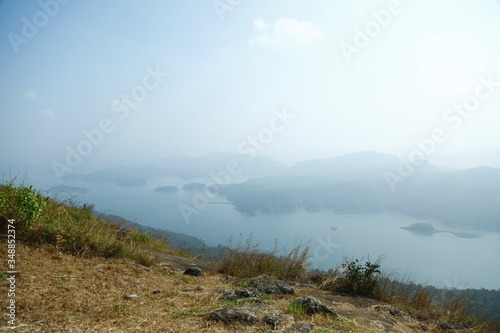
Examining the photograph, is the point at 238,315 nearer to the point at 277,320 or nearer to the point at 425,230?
the point at 277,320

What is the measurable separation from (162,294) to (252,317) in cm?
206

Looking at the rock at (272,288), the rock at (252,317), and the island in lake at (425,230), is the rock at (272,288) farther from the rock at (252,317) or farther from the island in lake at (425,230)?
the island in lake at (425,230)

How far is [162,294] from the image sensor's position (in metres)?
4.67

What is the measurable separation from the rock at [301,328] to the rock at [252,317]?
9cm

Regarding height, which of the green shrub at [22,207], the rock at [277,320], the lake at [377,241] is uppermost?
the green shrub at [22,207]

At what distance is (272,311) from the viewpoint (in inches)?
148

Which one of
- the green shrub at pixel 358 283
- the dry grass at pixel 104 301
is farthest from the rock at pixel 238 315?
the green shrub at pixel 358 283

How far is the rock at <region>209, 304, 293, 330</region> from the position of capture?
3.35m

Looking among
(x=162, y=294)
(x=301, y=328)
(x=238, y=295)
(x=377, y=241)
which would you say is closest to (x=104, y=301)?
(x=162, y=294)

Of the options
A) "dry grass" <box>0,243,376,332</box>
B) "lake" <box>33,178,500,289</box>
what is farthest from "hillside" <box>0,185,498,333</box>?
"lake" <box>33,178,500,289</box>

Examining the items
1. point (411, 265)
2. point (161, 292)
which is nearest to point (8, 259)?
point (161, 292)

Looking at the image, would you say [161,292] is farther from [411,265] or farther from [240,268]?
[411,265]

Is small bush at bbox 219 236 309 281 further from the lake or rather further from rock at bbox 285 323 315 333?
the lake

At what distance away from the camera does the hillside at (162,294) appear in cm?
324
